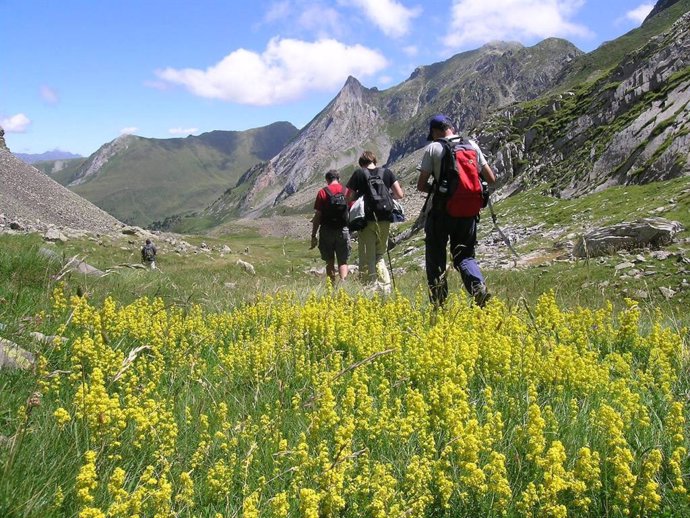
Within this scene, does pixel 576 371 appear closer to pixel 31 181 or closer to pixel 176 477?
pixel 176 477

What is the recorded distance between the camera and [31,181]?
48.9 metres

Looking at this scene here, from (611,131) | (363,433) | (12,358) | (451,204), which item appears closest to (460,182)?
(451,204)

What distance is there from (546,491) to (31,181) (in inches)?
2190

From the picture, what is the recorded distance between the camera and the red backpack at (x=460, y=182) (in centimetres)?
699

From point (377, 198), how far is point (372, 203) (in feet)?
0.46

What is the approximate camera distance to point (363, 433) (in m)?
3.17

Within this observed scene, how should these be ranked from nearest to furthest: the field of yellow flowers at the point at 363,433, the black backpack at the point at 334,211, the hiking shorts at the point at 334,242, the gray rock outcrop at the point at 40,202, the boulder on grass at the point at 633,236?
the field of yellow flowers at the point at 363,433 → the black backpack at the point at 334,211 → the hiking shorts at the point at 334,242 → the boulder on grass at the point at 633,236 → the gray rock outcrop at the point at 40,202

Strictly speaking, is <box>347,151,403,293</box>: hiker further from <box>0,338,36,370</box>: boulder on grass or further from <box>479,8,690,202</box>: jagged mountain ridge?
<box>479,8,690,202</box>: jagged mountain ridge

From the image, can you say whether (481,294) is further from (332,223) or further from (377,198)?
(332,223)

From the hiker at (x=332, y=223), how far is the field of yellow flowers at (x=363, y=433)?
6553mm

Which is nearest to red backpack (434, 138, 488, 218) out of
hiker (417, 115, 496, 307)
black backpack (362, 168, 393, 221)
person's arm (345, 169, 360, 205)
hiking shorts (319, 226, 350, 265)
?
hiker (417, 115, 496, 307)

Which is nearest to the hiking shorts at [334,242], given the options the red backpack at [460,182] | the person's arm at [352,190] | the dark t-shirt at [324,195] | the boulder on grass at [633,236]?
the dark t-shirt at [324,195]

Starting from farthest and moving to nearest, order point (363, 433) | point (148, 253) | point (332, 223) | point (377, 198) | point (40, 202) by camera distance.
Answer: point (40, 202), point (148, 253), point (332, 223), point (377, 198), point (363, 433)

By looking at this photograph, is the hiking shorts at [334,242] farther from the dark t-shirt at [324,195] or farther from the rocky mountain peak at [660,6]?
the rocky mountain peak at [660,6]
